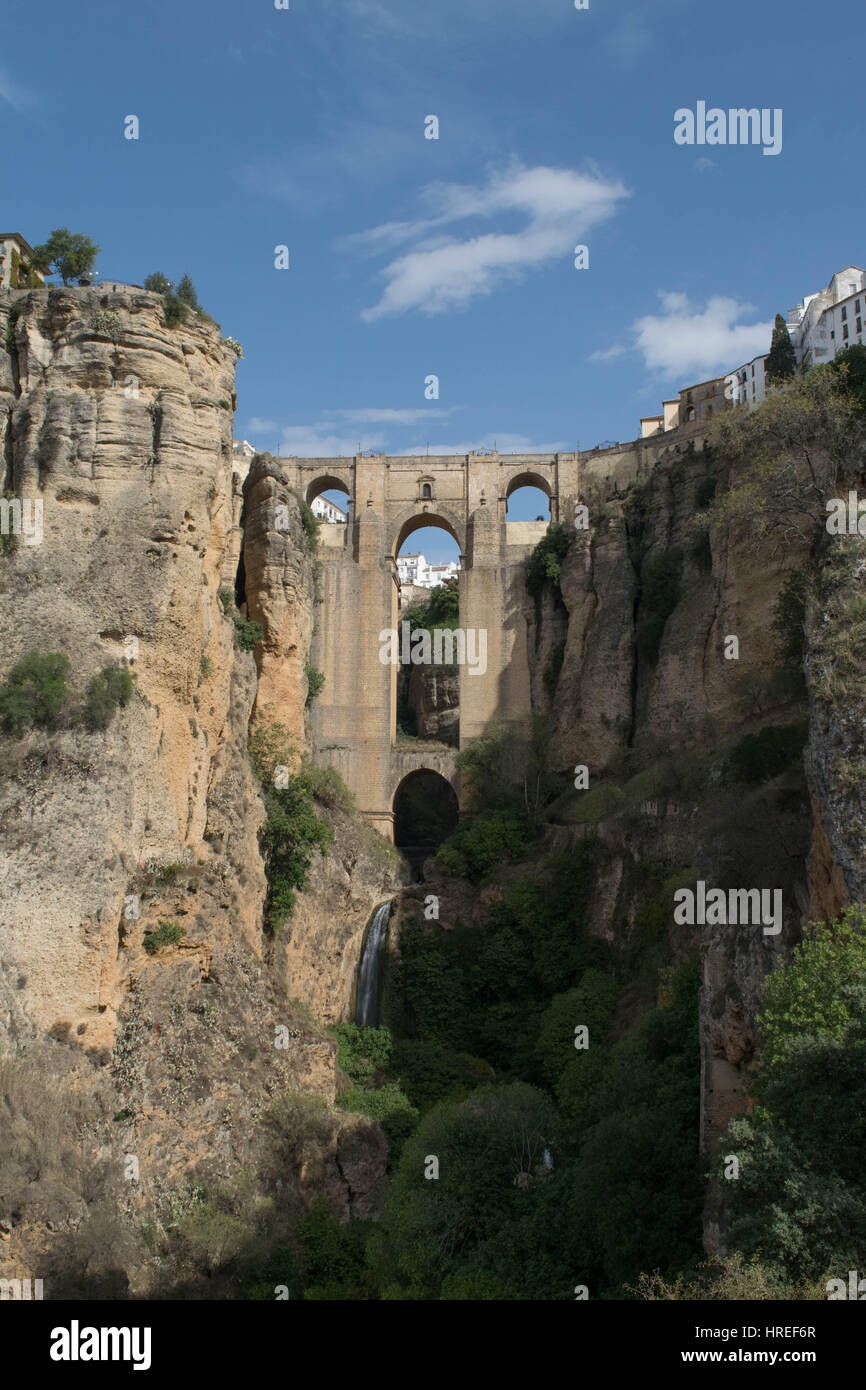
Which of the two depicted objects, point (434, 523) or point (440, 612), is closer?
point (434, 523)

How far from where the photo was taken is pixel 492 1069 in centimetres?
3155

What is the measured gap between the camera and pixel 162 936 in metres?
23.0

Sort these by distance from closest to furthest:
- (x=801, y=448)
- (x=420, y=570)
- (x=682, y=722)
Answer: (x=801, y=448), (x=682, y=722), (x=420, y=570)

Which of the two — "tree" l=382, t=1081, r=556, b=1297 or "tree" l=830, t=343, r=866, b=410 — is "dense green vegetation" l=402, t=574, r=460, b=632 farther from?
"tree" l=382, t=1081, r=556, b=1297

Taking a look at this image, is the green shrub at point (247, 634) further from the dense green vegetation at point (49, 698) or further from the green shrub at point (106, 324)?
the dense green vegetation at point (49, 698)

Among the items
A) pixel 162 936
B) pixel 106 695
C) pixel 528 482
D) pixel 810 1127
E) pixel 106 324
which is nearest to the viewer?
pixel 810 1127

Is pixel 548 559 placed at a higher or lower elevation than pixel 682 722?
higher

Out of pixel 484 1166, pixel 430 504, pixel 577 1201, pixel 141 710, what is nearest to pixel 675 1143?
pixel 577 1201

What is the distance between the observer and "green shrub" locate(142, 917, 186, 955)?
2284 centimetres

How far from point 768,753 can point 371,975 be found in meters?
14.5

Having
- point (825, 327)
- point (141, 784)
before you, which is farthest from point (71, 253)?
point (825, 327)

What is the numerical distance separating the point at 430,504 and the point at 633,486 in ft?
28.0

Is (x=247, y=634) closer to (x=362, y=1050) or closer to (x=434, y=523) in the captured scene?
(x=362, y=1050)

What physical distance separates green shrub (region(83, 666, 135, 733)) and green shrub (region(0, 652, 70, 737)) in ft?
1.63
